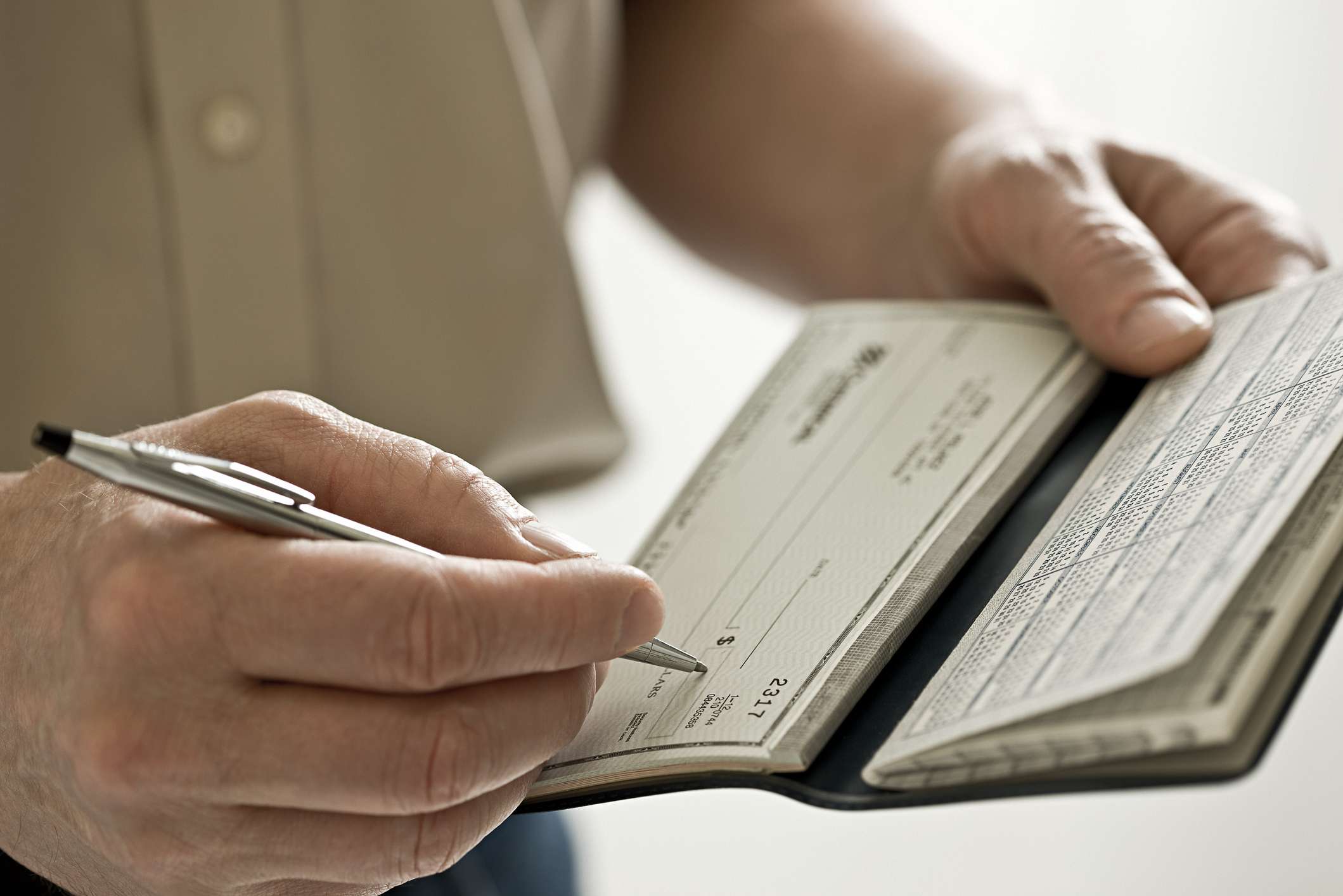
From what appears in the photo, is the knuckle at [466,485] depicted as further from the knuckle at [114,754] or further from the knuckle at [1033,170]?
the knuckle at [1033,170]

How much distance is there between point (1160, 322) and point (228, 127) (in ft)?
1.65

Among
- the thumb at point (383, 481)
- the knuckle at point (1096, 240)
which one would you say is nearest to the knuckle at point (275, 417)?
the thumb at point (383, 481)

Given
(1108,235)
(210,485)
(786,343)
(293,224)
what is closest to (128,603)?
(210,485)

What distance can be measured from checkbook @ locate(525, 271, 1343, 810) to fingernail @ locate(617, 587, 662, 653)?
0.05m

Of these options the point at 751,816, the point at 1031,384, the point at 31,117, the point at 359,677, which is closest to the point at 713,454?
the point at 1031,384

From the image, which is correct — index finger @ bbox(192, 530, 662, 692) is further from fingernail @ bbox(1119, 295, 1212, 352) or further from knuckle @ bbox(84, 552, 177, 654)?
fingernail @ bbox(1119, 295, 1212, 352)

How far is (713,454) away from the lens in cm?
60

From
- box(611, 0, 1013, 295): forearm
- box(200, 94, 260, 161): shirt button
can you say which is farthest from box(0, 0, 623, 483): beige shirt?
box(611, 0, 1013, 295): forearm

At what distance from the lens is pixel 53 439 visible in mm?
316

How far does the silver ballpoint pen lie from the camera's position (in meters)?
0.32

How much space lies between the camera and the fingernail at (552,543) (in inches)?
15.8

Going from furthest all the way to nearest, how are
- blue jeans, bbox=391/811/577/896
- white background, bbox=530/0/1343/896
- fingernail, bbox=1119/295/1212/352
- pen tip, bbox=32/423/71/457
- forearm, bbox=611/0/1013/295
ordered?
white background, bbox=530/0/1343/896 → forearm, bbox=611/0/1013/295 → blue jeans, bbox=391/811/577/896 → fingernail, bbox=1119/295/1212/352 → pen tip, bbox=32/423/71/457

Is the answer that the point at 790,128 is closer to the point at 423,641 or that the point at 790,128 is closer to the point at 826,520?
the point at 826,520

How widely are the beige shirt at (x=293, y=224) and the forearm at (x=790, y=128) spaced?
175 millimetres
